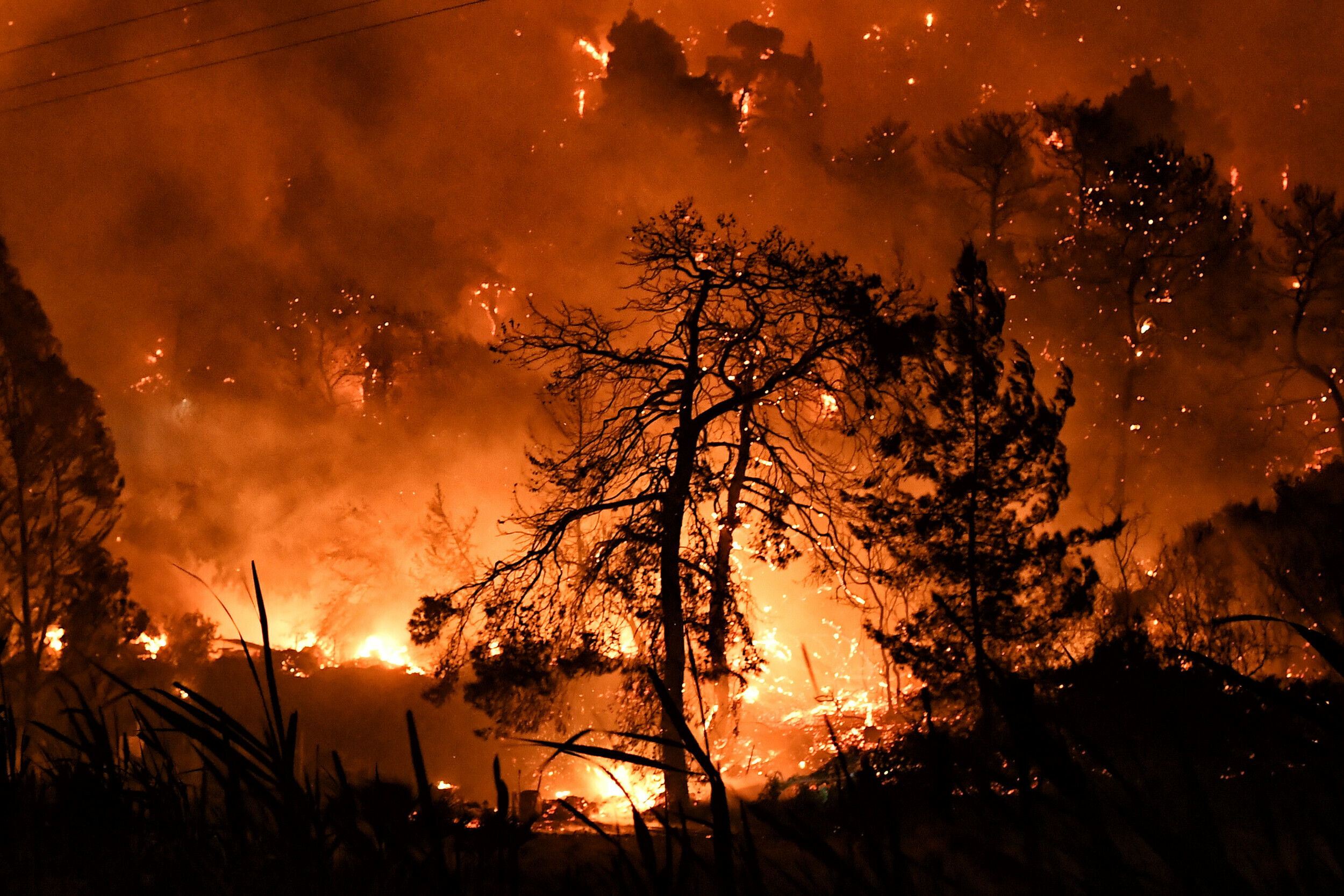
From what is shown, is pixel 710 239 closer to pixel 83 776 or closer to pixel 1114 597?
pixel 83 776

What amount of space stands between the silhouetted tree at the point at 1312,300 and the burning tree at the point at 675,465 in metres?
18.8

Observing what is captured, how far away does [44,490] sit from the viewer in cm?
1964

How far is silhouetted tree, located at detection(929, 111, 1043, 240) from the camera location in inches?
1103

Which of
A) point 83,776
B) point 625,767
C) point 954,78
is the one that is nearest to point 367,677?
point 625,767

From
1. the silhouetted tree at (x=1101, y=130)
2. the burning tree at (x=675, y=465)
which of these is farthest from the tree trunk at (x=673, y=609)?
the silhouetted tree at (x=1101, y=130)

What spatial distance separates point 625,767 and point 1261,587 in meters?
15.3

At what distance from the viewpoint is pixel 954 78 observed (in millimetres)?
31281

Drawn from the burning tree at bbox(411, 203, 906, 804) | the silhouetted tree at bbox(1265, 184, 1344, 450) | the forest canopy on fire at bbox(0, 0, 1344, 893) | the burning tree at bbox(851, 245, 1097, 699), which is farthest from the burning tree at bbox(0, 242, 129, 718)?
the silhouetted tree at bbox(1265, 184, 1344, 450)

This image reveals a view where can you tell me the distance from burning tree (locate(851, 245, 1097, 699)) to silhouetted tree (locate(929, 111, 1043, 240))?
60.4 ft

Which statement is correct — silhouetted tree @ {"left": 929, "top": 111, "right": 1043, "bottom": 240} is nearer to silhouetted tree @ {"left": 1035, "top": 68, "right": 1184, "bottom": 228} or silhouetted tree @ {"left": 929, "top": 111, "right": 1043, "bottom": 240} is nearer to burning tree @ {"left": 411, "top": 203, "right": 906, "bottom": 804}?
silhouetted tree @ {"left": 1035, "top": 68, "right": 1184, "bottom": 228}

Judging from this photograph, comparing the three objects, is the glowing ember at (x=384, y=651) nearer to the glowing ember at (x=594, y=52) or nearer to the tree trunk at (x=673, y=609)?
the tree trunk at (x=673, y=609)

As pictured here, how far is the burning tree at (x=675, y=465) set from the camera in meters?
11.2

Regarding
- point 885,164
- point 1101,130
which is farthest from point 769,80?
point 1101,130

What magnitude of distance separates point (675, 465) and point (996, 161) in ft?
70.8
